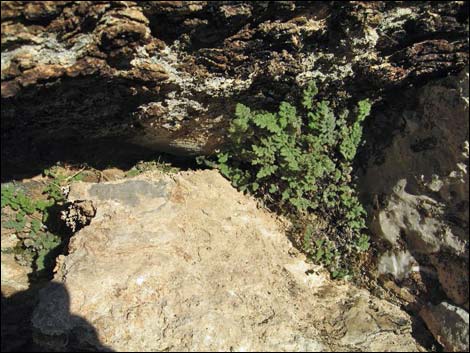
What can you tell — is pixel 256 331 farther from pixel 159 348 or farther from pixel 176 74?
pixel 176 74

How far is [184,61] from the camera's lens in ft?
15.6

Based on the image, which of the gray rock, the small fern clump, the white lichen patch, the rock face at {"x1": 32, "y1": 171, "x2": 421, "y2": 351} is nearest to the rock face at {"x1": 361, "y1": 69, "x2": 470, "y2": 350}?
the gray rock

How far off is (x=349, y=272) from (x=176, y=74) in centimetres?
319

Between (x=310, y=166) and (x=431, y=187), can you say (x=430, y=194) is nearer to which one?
(x=431, y=187)

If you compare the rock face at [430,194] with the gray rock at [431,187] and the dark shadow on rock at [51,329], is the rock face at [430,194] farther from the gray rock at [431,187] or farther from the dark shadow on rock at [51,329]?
the dark shadow on rock at [51,329]

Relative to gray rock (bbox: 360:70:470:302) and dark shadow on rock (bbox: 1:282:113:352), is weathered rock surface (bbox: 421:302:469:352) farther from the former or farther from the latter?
dark shadow on rock (bbox: 1:282:113:352)

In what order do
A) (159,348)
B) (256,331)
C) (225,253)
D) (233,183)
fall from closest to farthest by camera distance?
(159,348) → (256,331) → (225,253) → (233,183)

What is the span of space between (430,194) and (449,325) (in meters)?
1.45

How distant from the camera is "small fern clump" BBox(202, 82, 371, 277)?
5699 mm

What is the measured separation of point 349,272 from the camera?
5766 millimetres

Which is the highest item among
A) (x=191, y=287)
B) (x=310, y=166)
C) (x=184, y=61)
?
(x=184, y=61)

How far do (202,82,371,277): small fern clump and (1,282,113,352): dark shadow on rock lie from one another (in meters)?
2.56

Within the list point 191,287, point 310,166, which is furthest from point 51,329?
point 310,166

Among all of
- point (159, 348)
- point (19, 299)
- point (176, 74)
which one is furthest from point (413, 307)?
point (19, 299)
